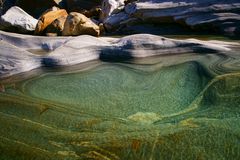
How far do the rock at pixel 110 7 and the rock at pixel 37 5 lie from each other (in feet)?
9.56

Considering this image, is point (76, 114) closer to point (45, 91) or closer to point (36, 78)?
point (45, 91)

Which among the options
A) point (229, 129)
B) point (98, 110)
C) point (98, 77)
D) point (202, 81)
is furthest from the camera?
point (98, 77)

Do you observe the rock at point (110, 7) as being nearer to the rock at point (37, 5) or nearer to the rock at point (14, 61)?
the rock at point (37, 5)

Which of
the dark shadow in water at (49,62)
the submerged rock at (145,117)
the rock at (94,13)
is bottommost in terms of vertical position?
the rock at (94,13)

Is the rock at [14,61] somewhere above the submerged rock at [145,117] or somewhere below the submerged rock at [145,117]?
above

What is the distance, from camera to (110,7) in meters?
12.8

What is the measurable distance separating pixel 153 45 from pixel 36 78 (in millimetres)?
2423

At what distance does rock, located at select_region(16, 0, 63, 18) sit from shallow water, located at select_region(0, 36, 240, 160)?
9.24 metres

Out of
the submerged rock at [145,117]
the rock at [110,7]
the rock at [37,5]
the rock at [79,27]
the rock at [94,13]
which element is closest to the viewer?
the submerged rock at [145,117]

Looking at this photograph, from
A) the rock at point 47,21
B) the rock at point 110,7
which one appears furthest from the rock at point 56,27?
the rock at point 110,7

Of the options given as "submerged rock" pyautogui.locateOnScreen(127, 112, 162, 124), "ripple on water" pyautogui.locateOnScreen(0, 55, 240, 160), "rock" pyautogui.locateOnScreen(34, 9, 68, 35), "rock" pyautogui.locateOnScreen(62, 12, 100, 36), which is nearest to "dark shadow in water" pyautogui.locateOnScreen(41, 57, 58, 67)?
"ripple on water" pyautogui.locateOnScreen(0, 55, 240, 160)

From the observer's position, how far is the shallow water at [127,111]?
3.71 metres

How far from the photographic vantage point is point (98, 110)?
4738mm

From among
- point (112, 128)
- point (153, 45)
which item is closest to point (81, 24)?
point (153, 45)
